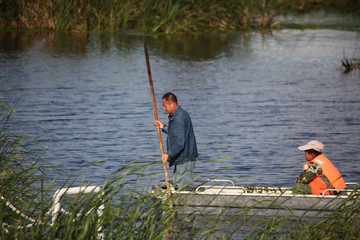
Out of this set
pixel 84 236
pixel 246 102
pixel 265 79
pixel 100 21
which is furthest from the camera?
pixel 100 21

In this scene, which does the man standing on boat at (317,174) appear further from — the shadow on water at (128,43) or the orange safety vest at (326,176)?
the shadow on water at (128,43)

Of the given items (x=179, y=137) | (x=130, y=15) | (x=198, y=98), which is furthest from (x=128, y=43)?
(x=179, y=137)

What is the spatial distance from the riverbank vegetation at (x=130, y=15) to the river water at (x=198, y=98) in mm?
716

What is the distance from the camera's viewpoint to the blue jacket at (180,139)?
10117mm

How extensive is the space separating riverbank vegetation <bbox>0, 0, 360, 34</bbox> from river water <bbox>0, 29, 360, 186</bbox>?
2.35ft

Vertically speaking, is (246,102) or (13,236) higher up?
(13,236)

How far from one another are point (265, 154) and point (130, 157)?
3.15m

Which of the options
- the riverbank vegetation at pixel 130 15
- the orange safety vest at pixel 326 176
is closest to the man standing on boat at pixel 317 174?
the orange safety vest at pixel 326 176

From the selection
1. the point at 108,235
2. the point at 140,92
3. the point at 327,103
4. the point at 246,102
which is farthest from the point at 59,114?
the point at 108,235

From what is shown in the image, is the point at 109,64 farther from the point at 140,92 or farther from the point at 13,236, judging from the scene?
the point at 13,236

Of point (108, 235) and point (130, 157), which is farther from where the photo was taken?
point (130, 157)

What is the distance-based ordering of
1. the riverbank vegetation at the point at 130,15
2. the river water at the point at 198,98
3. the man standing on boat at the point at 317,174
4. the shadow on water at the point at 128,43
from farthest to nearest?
1. the riverbank vegetation at the point at 130,15
2. the shadow on water at the point at 128,43
3. the river water at the point at 198,98
4. the man standing on boat at the point at 317,174

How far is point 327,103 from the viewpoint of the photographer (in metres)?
23.0

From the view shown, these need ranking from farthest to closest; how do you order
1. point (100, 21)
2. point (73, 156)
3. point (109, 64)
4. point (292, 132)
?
1. point (100, 21)
2. point (109, 64)
3. point (292, 132)
4. point (73, 156)
